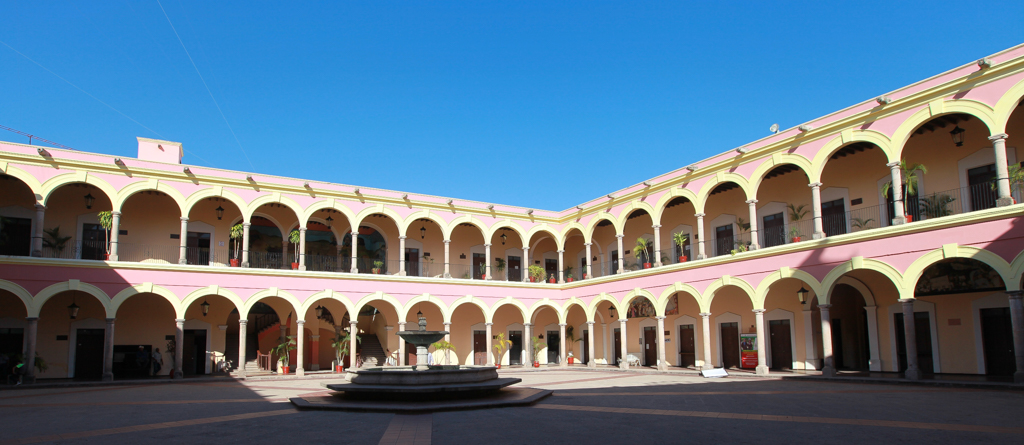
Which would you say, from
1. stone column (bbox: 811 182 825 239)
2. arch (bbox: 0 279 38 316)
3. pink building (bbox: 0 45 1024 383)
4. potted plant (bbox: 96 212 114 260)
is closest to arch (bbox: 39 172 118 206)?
pink building (bbox: 0 45 1024 383)

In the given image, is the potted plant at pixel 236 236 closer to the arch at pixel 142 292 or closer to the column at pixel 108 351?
the arch at pixel 142 292

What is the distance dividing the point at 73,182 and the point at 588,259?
18.9 m

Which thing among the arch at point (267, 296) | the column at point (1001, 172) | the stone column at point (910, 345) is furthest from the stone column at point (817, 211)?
the arch at point (267, 296)

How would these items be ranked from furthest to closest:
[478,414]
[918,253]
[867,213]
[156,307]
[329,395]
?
[156,307] → [867,213] → [918,253] → [329,395] → [478,414]

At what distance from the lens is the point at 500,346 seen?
2762cm

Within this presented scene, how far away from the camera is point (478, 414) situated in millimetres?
10539

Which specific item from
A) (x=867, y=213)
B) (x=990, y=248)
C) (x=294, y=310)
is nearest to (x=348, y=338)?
(x=294, y=310)

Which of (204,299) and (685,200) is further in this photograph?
(685,200)

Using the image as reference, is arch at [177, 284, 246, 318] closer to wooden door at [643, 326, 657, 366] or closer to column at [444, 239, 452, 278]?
column at [444, 239, 452, 278]

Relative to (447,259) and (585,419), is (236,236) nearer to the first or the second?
(447,259)

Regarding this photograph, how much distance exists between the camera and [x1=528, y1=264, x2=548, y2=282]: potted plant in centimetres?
2811

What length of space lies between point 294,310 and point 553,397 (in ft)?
47.0

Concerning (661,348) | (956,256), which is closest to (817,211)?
(956,256)

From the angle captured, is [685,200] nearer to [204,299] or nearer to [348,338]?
[348,338]
